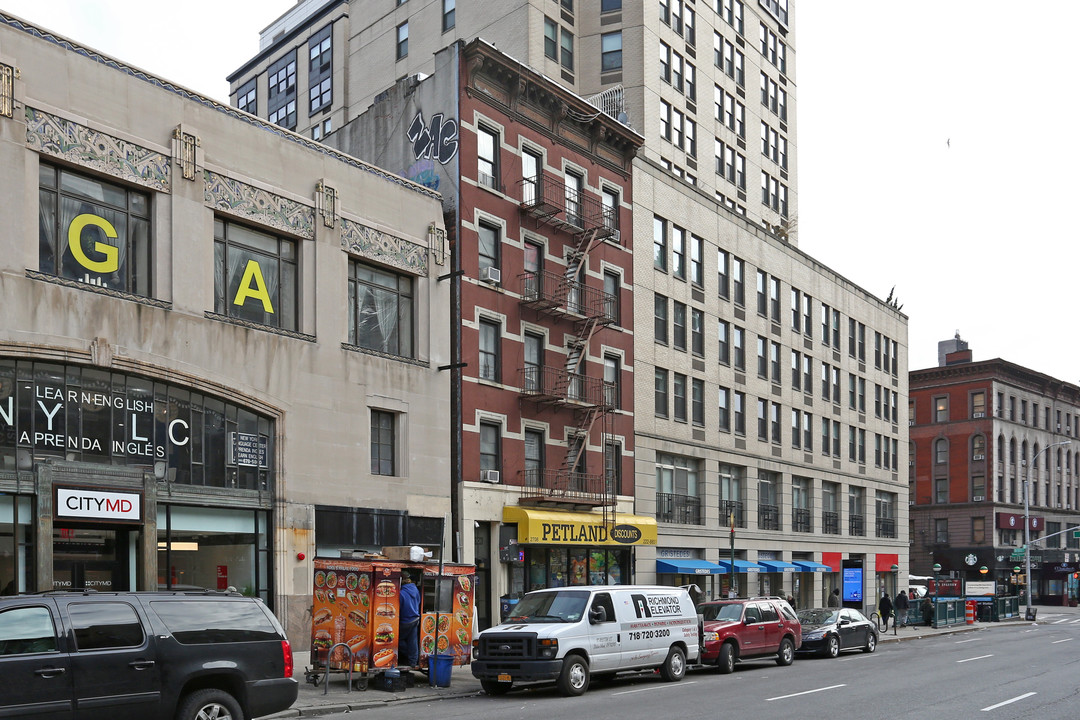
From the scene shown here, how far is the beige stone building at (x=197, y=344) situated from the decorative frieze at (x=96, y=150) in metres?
0.04

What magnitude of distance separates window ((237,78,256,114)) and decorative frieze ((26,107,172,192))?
4693 centimetres

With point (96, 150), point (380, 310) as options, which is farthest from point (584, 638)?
point (96, 150)

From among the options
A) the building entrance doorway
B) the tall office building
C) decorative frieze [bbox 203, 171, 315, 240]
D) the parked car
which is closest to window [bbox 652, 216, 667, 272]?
the tall office building

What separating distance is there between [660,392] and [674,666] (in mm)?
18164

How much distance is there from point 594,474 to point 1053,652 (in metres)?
14.5

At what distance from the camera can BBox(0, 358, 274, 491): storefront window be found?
20.8 meters

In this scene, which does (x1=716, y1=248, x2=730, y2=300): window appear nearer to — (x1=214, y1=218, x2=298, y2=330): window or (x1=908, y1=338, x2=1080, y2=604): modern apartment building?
(x1=214, y1=218, x2=298, y2=330): window

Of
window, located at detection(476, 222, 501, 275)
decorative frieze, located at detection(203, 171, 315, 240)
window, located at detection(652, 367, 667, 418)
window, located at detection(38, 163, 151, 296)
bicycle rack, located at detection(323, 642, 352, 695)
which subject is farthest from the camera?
window, located at detection(652, 367, 667, 418)

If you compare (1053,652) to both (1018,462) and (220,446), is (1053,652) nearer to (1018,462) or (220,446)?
(220,446)

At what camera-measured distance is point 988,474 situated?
284 ft

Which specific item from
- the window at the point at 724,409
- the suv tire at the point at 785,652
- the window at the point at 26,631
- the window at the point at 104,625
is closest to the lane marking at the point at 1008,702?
the suv tire at the point at 785,652

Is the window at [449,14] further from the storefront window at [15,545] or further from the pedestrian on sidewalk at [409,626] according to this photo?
the storefront window at [15,545]

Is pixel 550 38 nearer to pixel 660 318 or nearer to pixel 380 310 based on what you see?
pixel 660 318

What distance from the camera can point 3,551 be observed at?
2038 cm
